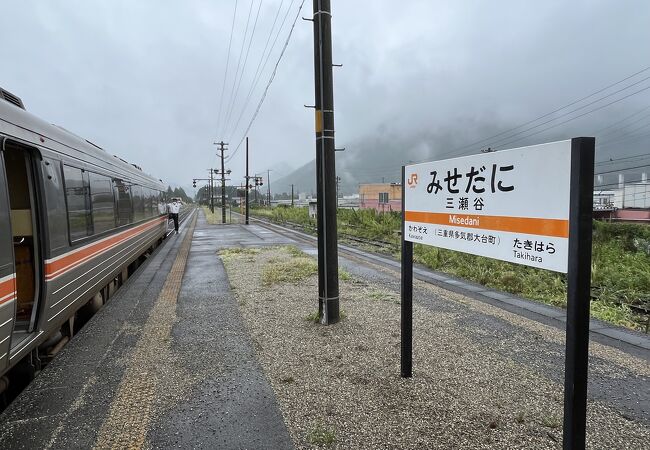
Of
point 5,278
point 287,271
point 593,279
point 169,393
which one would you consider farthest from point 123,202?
point 593,279

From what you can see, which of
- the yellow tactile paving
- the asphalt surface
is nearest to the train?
the asphalt surface

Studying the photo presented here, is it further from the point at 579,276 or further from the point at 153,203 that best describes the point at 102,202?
the point at 153,203

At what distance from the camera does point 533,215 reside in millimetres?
2398

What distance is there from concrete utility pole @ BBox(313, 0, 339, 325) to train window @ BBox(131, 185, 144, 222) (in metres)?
6.54

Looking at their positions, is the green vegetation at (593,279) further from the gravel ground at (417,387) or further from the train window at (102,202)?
the train window at (102,202)

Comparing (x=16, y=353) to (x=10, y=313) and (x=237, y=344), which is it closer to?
(x=10, y=313)

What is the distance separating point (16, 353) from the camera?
3338mm

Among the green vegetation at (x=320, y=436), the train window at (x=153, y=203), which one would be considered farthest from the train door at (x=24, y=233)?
the train window at (x=153, y=203)

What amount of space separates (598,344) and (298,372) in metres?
3.27

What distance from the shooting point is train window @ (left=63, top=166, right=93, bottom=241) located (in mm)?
4895

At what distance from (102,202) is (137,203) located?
4.35 metres

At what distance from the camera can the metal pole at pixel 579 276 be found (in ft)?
6.73

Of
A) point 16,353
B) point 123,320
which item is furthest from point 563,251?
point 123,320

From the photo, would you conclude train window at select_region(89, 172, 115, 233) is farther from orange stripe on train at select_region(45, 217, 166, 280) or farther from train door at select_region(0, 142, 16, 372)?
train door at select_region(0, 142, 16, 372)
